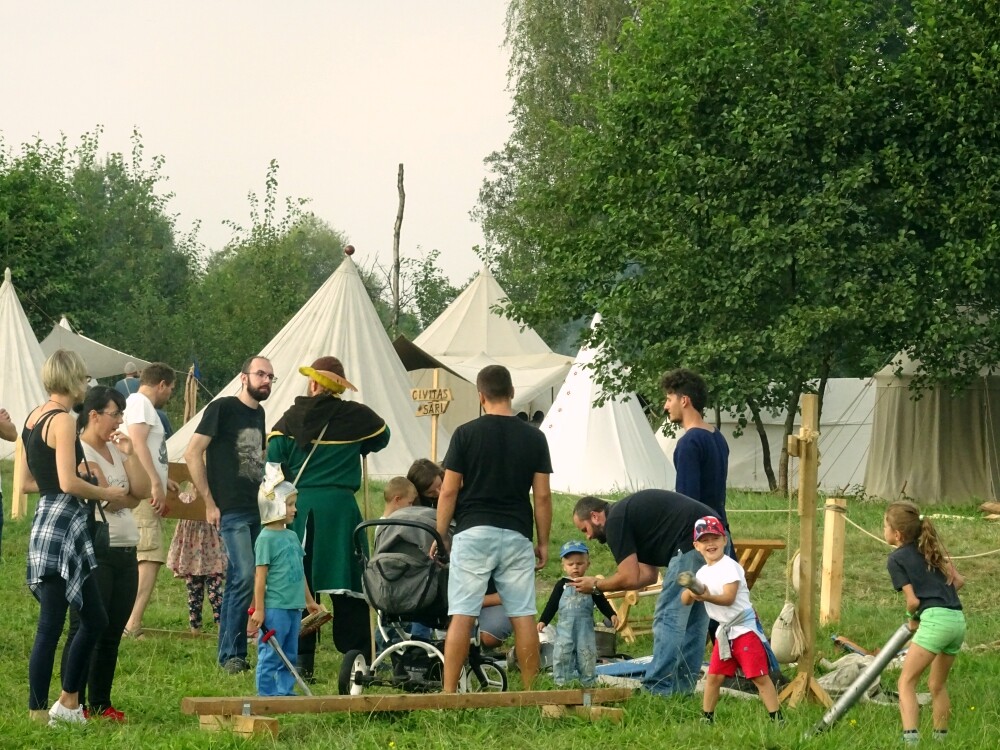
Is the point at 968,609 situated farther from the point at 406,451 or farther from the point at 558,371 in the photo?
the point at 558,371

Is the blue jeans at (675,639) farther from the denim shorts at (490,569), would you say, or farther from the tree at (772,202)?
the tree at (772,202)

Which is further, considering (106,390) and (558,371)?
(558,371)

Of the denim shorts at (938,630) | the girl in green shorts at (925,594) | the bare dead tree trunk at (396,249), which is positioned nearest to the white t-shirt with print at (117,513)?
the girl in green shorts at (925,594)

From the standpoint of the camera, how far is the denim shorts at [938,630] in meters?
5.43

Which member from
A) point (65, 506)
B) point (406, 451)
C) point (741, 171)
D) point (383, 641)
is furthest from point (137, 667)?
point (741, 171)

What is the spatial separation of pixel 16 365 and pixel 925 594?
19.0 m

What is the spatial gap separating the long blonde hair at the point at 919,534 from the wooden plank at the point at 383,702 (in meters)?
1.33

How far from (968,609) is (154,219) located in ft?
131

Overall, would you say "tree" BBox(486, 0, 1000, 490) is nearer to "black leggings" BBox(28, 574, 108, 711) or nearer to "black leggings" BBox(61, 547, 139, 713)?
"black leggings" BBox(61, 547, 139, 713)

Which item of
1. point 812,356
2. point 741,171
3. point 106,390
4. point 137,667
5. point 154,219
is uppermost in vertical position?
point 154,219

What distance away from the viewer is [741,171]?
17156 mm

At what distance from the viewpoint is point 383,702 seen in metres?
5.28

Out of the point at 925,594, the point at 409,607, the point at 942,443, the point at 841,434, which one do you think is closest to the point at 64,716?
the point at 409,607

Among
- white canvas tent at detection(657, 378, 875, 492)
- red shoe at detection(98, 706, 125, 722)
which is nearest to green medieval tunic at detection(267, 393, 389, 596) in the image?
red shoe at detection(98, 706, 125, 722)
